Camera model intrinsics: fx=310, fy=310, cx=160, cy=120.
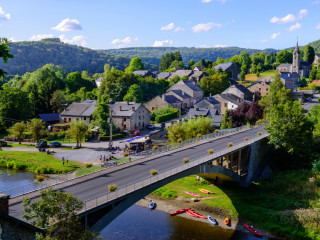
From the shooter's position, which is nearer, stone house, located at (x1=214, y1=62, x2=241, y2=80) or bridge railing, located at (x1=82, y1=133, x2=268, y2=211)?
bridge railing, located at (x1=82, y1=133, x2=268, y2=211)

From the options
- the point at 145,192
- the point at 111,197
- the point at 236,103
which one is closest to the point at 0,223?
the point at 111,197

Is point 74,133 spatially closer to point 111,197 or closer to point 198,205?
point 198,205

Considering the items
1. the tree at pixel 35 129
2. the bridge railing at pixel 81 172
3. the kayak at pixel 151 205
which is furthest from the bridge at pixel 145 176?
the tree at pixel 35 129

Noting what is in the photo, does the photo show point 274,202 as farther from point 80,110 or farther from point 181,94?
point 181,94

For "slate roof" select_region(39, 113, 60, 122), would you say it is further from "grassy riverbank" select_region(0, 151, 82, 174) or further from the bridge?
the bridge

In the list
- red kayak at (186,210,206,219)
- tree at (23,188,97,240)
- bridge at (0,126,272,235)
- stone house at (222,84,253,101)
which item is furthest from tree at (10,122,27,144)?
stone house at (222,84,253,101)

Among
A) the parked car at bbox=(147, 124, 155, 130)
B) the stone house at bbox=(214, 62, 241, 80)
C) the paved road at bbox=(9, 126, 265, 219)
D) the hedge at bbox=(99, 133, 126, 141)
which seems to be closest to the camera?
the paved road at bbox=(9, 126, 265, 219)

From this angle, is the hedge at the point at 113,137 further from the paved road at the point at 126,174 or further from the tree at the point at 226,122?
the paved road at the point at 126,174
